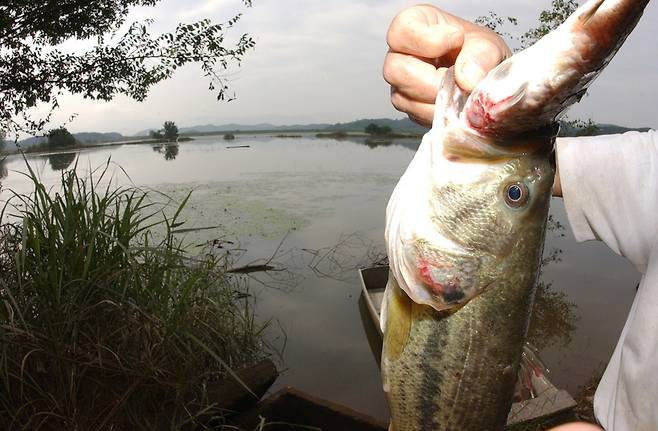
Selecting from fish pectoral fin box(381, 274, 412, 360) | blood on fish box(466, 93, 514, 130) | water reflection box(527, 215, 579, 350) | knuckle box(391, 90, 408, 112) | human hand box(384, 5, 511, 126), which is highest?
Answer: human hand box(384, 5, 511, 126)

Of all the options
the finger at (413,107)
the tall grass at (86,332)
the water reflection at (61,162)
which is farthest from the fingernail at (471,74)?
the water reflection at (61,162)

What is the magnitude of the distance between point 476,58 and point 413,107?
33cm

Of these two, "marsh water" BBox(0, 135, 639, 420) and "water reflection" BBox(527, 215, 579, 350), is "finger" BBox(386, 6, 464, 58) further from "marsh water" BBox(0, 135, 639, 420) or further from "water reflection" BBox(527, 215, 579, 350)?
"water reflection" BBox(527, 215, 579, 350)

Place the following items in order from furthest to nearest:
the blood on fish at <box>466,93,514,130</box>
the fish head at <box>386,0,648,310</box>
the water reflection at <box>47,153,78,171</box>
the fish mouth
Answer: the water reflection at <box>47,153,78,171</box>
the fish head at <box>386,0,648,310</box>
the blood on fish at <box>466,93,514,130</box>
the fish mouth

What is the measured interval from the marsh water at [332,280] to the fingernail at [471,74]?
13.0ft

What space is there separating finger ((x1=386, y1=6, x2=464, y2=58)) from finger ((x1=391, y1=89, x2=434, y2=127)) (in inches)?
6.5

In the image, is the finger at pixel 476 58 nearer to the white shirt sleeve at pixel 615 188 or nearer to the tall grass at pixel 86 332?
the white shirt sleeve at pixel 615 188

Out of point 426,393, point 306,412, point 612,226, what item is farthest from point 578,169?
point 306,412

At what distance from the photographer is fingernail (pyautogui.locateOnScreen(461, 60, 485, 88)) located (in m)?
1.34

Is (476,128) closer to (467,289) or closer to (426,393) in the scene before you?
(467,289)

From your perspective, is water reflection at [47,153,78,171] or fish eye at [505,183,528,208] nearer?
fish eye at [505,183,528,208]

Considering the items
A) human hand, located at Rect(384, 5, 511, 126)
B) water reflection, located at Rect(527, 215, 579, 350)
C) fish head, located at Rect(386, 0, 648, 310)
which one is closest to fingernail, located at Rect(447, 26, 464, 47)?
human hand, located at Rect(384, 5, 511, 126)

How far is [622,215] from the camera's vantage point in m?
2.01

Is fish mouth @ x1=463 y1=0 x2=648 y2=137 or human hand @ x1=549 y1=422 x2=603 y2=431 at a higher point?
fish mouth @ x1=463 y1=0 x2=648 y2=137
